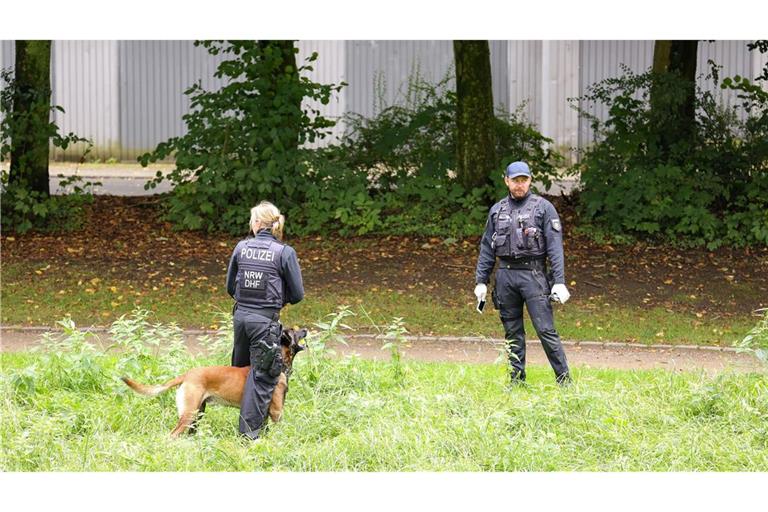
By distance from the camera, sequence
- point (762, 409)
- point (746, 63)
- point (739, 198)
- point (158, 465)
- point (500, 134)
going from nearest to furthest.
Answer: point (158, 465) → point (762, 409) → point (739, 198) → point (500, 134) → point (746, 63)

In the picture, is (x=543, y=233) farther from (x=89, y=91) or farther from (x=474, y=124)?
(x=89, y=91)

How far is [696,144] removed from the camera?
1582 centimetres

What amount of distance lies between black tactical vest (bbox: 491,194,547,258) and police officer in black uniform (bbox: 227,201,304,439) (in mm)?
1945

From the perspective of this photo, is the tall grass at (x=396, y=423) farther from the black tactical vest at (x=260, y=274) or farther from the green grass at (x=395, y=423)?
the black tactical vest at (x=260, y=274)

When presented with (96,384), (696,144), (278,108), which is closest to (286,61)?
(278,108)

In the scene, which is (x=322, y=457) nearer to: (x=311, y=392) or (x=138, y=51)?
(x=311, y=392)

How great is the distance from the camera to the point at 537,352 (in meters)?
10.7

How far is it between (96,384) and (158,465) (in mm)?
1956

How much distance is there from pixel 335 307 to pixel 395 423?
525cm

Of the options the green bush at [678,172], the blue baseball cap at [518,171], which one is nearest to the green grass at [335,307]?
the green bush at [678,172]

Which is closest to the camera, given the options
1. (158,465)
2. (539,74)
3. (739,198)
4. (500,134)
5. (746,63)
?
(158,465)

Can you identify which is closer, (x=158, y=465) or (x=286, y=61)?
(x=158, y=465)

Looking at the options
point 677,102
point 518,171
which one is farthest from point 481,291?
point 677,102

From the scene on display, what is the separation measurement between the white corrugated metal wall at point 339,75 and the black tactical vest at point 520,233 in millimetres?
18339
